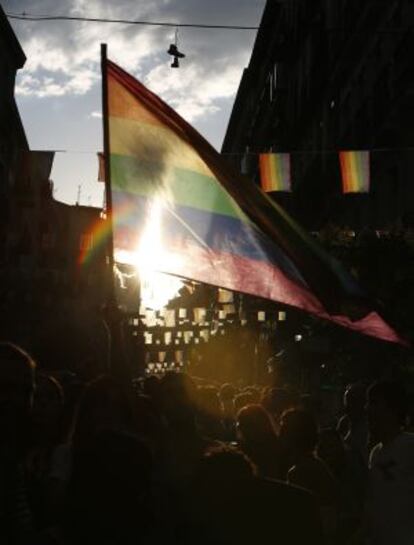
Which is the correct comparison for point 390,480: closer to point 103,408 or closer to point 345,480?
point 103,408

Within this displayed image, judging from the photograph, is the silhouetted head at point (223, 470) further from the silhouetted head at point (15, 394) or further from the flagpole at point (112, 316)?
the flagpole at point (112, 316)

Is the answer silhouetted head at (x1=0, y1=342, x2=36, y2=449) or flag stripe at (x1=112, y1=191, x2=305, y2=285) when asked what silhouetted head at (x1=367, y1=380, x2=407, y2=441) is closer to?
flag stripe at (x1=112, y1=191, x2=305, y2=285)

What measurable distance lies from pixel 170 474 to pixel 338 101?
120 feet

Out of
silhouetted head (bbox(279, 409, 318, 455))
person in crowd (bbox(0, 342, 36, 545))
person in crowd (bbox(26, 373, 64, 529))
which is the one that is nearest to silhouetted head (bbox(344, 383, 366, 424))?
silhouetted head (bbox(279, 409, 318, 455))

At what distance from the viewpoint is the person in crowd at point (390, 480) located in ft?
16.2

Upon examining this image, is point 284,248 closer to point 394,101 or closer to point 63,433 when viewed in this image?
point 63,433

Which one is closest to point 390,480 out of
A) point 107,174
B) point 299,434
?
point 299,434

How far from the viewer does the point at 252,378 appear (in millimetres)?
44531

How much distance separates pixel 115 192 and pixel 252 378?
38040 mm

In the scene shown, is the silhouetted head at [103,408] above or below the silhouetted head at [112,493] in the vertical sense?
above

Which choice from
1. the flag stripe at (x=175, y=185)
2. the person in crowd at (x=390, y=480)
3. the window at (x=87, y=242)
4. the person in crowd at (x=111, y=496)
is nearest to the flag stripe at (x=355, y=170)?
the flag stripe at (x=175, y=185)

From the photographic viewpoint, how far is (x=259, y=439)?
20.3ft

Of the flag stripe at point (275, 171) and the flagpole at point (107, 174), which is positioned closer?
the flagpole at point (107, 174)

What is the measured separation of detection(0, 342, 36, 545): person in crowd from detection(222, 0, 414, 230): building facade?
17.6 m
